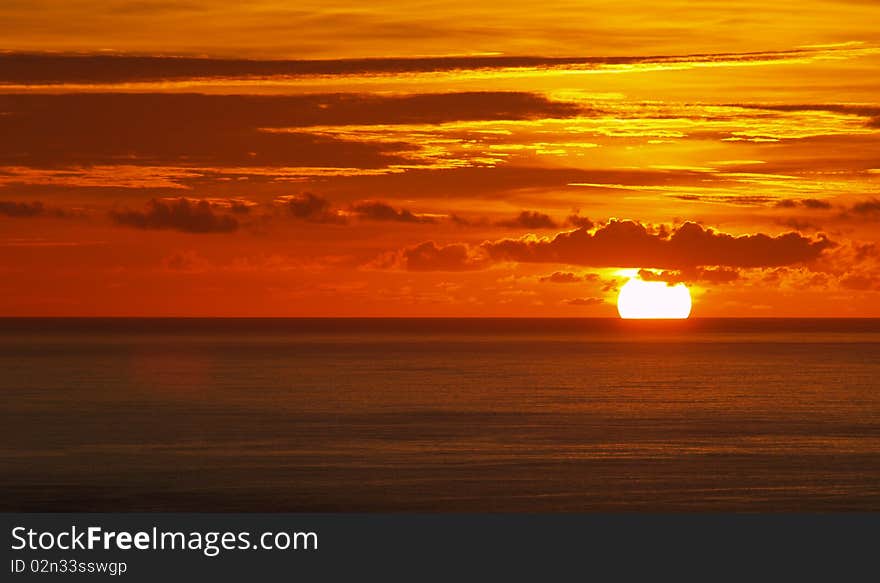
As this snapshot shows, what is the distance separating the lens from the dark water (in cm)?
4662

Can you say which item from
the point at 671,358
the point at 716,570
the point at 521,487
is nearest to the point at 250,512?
the point at 521,487

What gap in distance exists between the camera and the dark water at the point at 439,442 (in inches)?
1836

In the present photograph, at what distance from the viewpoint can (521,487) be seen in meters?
48.2

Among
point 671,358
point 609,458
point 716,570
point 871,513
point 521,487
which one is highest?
point 671,358

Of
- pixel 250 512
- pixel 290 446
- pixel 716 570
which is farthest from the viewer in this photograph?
pixel 290 446

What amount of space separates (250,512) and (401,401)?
43196mm

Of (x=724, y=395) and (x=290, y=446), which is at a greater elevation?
(x=724, y=395)

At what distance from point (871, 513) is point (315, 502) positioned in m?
17.0

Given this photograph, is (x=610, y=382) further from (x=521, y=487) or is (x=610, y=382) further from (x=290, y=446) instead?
(x=521, y=487)

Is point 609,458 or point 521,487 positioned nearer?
point 521,487

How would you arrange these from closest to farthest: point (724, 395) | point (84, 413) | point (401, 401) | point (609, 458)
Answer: point (609, 458) → point (84, 413) → point (401, 401) → point (724, 395)

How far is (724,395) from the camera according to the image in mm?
92938

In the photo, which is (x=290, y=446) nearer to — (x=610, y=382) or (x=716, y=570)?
(x=716, y=570)

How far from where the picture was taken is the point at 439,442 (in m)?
61.5
